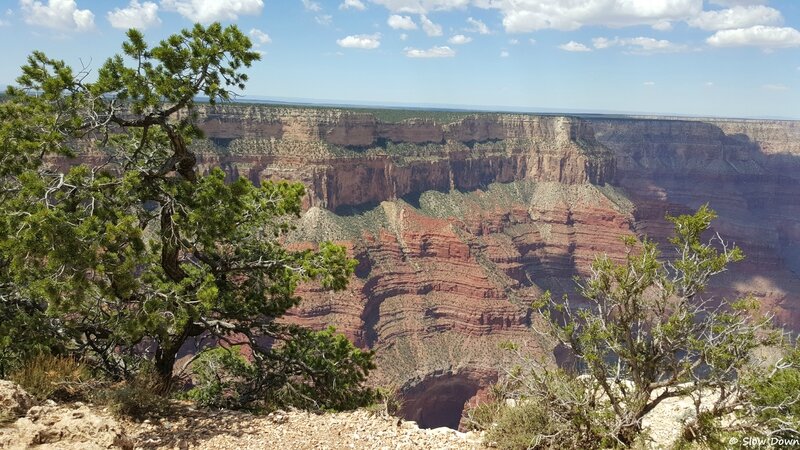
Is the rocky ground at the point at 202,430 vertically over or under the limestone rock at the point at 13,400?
under

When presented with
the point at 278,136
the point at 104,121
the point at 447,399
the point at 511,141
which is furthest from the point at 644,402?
the point at 511,141

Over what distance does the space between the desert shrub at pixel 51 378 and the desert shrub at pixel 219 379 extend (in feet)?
8.77

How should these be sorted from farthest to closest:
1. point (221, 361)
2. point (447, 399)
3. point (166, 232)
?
1. point (447, 399)
2. point (221, 361)
3. point (166, 232)

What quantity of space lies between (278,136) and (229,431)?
55060mm

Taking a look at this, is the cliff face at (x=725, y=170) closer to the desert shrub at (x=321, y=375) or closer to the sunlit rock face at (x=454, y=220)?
the sunlit rock face at (x=454, y=220)

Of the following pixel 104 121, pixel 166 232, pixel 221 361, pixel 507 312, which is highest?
pixel 104 121

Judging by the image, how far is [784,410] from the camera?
776 cm

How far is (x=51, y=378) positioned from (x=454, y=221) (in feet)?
195

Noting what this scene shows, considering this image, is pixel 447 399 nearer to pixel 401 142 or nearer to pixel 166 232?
pixel 401 142

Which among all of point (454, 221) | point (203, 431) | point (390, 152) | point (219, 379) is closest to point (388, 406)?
point (203, 431)

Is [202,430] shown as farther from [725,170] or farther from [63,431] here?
[725,170]

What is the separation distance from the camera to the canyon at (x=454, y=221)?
48.9 meters

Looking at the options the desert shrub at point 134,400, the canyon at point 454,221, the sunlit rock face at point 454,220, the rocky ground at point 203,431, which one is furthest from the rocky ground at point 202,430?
the sunlit rock face at point 454,220

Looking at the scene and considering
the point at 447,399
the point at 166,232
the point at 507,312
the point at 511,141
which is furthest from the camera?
the point at 511,141
